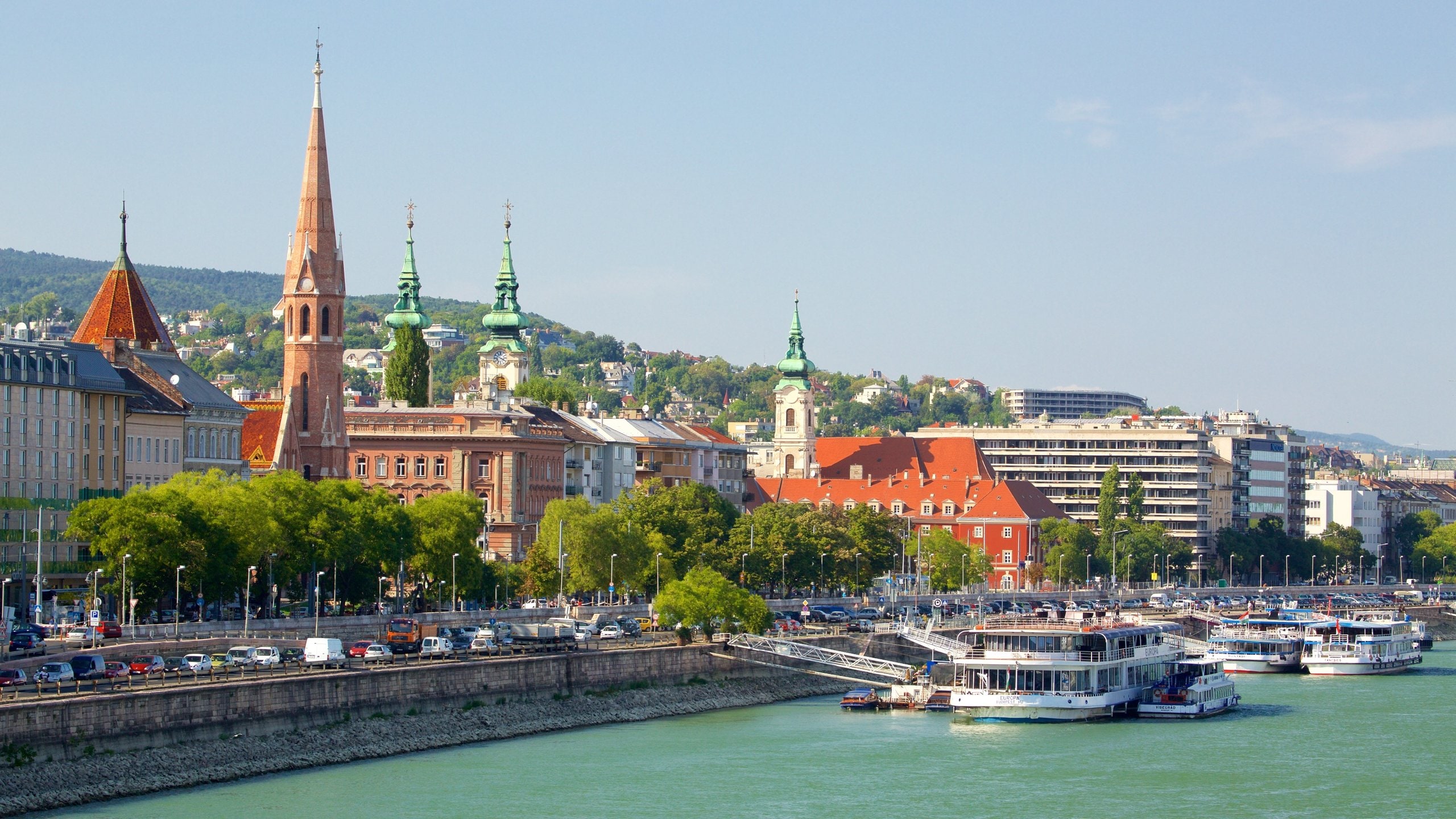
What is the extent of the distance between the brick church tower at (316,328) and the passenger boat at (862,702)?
4284cm

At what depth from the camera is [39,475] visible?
95.9m

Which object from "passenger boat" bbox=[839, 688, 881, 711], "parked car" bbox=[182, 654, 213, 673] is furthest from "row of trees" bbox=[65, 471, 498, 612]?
"passenger boat" bbox=[839, 688, 881, 711]

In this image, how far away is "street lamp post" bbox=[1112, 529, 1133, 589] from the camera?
182625 millimetres

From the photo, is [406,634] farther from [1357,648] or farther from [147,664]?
[1357,648]

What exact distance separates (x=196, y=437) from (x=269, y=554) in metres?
21.4

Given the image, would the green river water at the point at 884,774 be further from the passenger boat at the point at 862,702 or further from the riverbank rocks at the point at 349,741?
the passenger boat at the point at 862,702

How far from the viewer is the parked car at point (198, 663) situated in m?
66.7

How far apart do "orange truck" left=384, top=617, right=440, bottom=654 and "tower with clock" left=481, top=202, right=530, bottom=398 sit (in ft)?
297

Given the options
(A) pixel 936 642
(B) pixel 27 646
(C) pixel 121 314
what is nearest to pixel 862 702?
(A) pixel 936 642

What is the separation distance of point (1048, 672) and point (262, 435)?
179 ft

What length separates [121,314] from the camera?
11494cm

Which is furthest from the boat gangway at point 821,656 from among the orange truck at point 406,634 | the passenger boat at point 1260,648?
the passenger boat at point 1260,648

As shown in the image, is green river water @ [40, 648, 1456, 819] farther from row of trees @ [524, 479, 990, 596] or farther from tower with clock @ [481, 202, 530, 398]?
tower with clock @ [481, 202, 530, 398]

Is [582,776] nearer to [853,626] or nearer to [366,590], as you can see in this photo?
[366,590]
